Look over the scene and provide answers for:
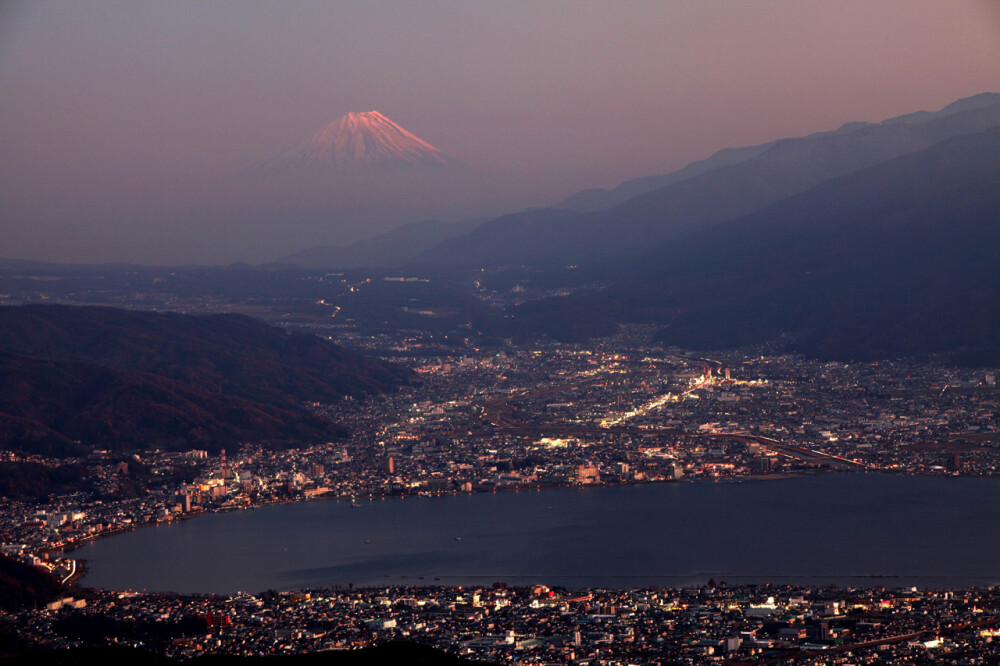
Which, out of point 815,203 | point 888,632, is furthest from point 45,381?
point 815,203

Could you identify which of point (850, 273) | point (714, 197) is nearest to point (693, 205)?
point (714, 197)

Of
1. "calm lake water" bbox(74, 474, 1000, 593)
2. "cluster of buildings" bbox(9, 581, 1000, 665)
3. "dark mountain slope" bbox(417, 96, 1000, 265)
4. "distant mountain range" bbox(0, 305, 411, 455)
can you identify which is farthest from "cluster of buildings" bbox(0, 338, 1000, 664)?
"dark mountain slope" bbox(417, 96, 1000, 265)

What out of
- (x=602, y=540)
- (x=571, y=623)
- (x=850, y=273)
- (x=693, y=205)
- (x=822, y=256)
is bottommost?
(x=602, y=540)

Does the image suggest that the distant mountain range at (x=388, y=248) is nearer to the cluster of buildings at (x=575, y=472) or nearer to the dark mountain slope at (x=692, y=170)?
the dark mountain slope at (x=692, y=170)

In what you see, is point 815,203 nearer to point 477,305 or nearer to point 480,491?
point 477,305

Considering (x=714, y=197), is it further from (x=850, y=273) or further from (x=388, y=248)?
(x=850, y=273)

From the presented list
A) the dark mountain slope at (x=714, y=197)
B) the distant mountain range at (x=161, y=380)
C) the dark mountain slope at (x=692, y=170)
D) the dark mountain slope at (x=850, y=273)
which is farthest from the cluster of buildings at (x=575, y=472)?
the dark mountain slope at (x=692, y=170)

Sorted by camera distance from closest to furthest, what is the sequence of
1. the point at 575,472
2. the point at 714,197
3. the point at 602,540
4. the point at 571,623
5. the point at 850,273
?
the point at 571,623, the point at 602,540, the point at 575,472, the point at 850,273, the point at 714,197
